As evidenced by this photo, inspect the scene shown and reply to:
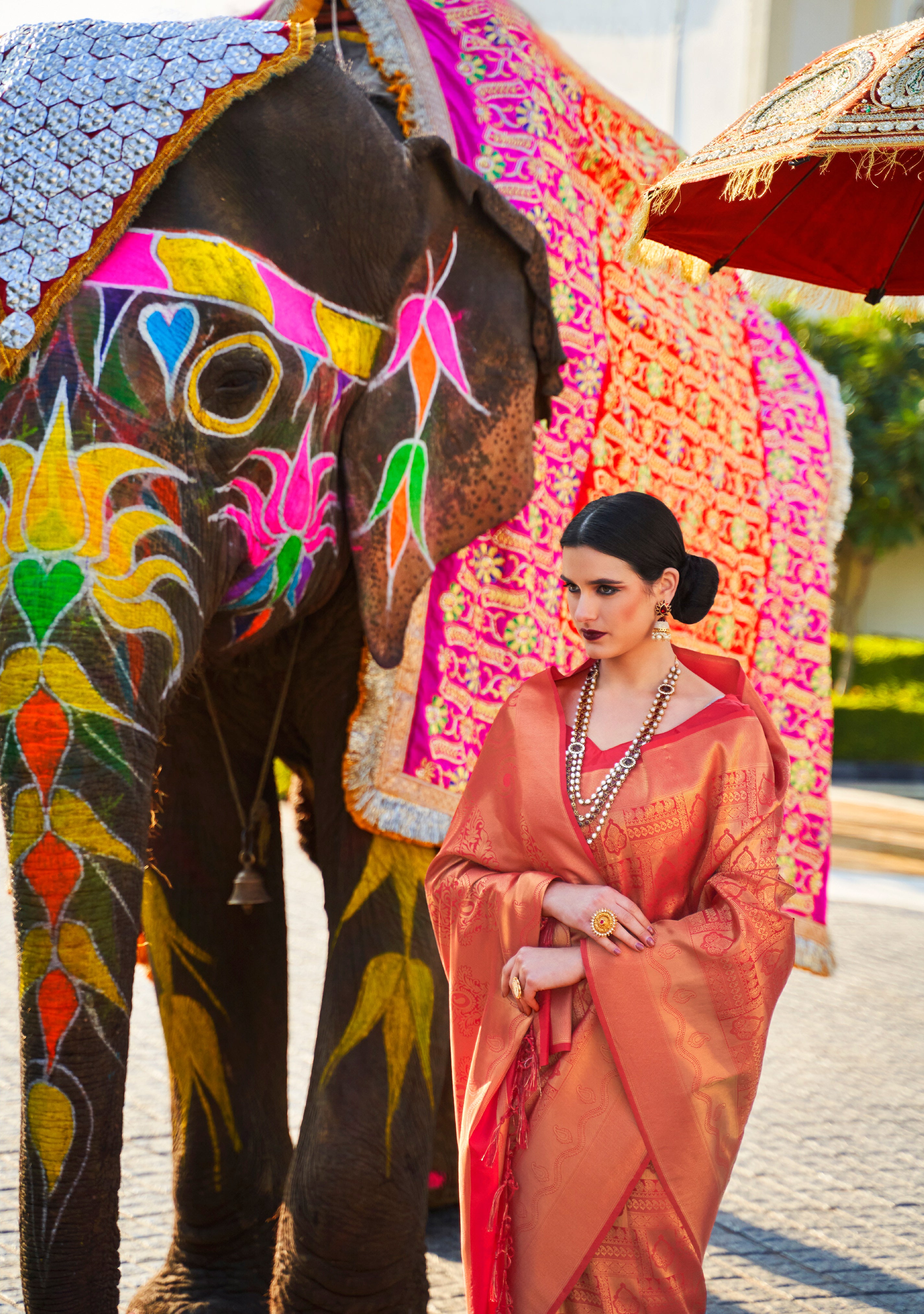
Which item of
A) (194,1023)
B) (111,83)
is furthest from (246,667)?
(111,83)

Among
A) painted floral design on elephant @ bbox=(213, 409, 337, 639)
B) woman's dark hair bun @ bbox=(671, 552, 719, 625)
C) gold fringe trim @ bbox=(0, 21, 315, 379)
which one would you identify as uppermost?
gold fringe trim @ bbox=(0, 21, 315, 379)

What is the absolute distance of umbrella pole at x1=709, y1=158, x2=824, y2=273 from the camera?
10.00 ft

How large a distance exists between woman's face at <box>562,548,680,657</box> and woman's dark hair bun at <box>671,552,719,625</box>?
1.1 inches

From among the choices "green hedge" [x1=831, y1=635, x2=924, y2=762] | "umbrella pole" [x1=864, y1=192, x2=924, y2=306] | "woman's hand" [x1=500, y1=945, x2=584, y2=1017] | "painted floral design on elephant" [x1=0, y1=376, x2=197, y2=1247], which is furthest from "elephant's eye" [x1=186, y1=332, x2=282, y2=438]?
"green hedge" [x1=831, y1=635, x2=924, y2=762]

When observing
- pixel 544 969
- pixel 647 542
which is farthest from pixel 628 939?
pixel 647 542

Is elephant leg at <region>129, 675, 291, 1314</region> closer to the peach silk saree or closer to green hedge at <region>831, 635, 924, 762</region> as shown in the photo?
the peach silk saree

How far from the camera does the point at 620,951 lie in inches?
83.0

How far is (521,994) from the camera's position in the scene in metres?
2.16

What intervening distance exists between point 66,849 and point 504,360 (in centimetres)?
128

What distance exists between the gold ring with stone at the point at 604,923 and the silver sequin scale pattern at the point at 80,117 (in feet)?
3.78

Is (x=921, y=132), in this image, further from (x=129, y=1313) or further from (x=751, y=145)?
(x=129, y=1313)

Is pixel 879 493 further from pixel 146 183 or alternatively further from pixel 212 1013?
pixel 146 183

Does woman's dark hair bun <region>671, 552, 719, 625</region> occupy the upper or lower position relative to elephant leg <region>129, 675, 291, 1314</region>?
upper

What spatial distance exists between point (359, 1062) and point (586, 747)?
963 mm
